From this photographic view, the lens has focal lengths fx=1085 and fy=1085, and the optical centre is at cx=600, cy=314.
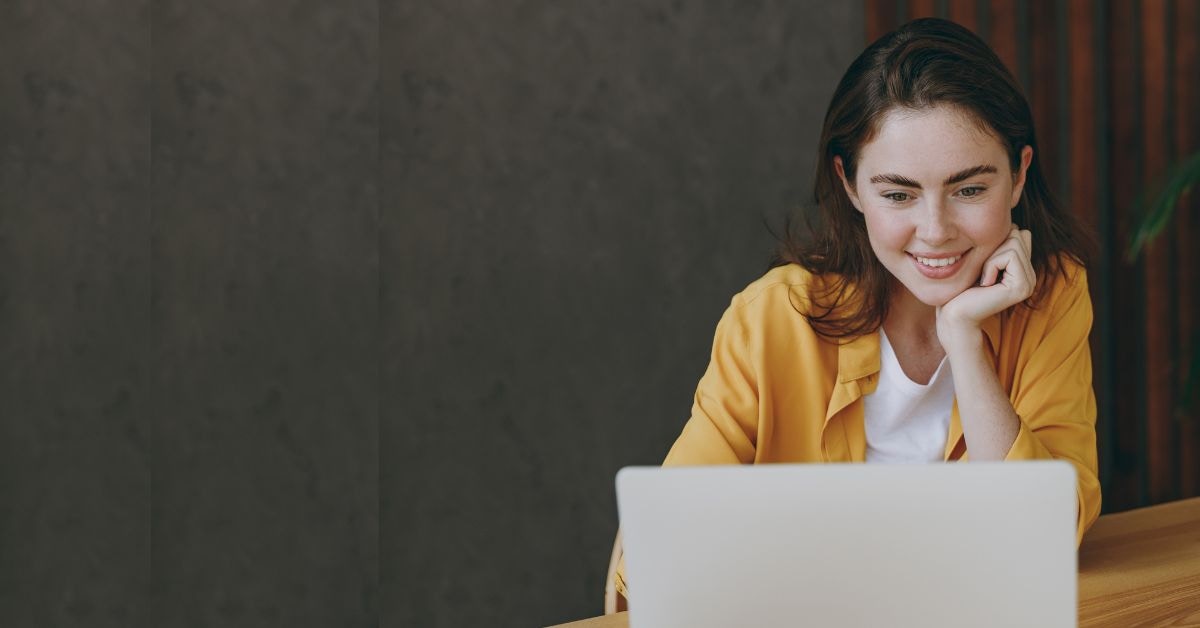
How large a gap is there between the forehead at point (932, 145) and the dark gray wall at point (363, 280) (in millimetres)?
1149

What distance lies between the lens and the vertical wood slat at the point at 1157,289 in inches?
104

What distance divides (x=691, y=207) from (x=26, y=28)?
146 centimetres

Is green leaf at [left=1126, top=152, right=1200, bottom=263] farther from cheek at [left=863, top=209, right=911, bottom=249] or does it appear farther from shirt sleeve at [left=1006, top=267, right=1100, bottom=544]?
cheek at [left=863, top=209, right=911, bottom=249]

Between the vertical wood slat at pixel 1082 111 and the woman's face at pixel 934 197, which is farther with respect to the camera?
the vertical wood slat at pixel 1082 111

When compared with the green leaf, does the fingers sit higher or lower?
lower

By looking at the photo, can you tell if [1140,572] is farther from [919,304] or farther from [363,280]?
[363,280]

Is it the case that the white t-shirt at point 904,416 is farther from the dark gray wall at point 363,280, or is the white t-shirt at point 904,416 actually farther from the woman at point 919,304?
the dark gray wall at point 363,280

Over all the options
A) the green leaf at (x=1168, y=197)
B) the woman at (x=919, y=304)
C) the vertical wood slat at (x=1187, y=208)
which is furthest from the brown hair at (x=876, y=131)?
the vertical wood slat at (x=1187, y=208)

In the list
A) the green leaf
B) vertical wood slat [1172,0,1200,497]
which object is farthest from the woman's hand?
vertical wood slat [1172,0,1200,497]

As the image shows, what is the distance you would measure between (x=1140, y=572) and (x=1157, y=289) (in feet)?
4.86

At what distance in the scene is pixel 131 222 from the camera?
214 centimetres

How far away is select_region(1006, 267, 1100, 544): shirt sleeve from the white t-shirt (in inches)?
4.2

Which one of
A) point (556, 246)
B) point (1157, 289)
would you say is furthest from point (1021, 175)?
point (1157, 289)

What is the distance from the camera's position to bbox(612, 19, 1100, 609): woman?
147cm
